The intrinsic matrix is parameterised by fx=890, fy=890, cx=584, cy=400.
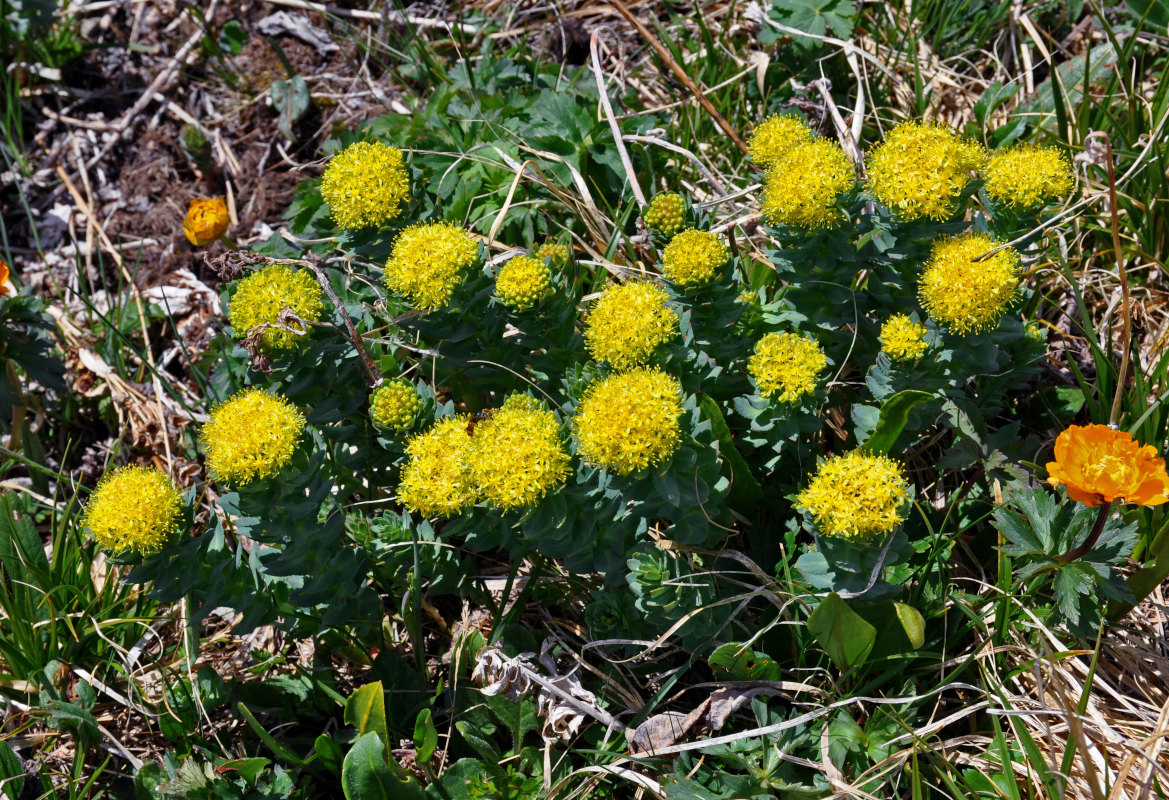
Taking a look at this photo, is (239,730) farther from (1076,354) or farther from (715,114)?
(1076,354)

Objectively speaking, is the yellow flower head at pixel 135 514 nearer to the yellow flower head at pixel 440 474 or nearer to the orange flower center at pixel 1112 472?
the yellow flower head at pixel 440 474

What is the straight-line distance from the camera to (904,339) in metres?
2.78

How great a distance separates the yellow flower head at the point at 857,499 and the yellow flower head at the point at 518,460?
28.3 inches

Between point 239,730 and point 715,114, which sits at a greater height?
point 715,114

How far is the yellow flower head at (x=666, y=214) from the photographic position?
303 centimetres

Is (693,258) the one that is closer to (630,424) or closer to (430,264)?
(630,424)

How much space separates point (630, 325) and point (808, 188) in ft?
2.27

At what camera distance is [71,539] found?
3.64 m

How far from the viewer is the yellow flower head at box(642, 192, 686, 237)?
3.03 meters

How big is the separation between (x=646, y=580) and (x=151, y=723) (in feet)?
6.50

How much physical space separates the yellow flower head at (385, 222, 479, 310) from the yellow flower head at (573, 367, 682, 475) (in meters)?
0.70

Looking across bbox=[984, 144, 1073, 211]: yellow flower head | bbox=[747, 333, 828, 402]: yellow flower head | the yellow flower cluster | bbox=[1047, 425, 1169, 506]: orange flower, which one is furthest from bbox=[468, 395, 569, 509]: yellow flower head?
bbox=[984, 144, 1073, 211]: yellow flower head

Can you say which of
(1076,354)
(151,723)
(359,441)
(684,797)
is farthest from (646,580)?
(1076,354)

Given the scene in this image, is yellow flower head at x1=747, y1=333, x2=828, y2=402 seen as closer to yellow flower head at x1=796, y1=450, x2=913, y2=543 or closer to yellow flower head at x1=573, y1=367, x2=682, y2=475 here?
yellow flower head at x1=796, y1=450, x2=913, y2=543
